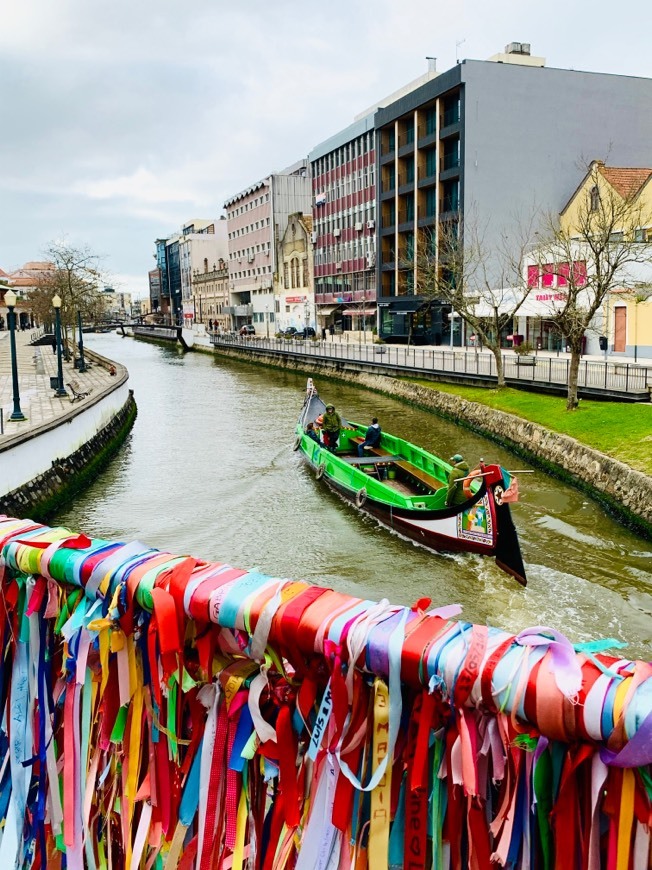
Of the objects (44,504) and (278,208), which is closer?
(44,504)

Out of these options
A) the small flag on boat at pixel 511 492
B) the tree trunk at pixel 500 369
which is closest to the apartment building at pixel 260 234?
the tree trunk at pixel 500 369

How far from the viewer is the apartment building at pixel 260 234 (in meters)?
Answer: 89.1

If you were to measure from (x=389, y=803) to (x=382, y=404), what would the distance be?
34010 mm

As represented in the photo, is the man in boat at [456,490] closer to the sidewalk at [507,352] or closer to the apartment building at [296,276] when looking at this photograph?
the sidewalk at [507,352]

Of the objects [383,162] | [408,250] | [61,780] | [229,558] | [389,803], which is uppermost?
[383,162]

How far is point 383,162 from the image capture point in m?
61.2

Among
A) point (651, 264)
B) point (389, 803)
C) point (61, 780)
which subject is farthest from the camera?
point (651, 264)

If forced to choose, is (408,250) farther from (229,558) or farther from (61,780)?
(61,780)

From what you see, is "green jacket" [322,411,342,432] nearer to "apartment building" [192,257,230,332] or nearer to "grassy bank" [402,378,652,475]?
"grassy bank" [402,378,652,475]

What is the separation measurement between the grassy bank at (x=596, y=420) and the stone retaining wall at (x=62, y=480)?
1360cm

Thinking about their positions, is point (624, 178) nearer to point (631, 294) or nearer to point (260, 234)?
point (631, 294)

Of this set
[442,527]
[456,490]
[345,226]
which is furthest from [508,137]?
[442,527]

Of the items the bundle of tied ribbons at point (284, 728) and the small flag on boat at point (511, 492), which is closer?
the bundle of tied ribbons at point (284, 728)

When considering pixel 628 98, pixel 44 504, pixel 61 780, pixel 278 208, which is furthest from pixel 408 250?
pixel 61 780
